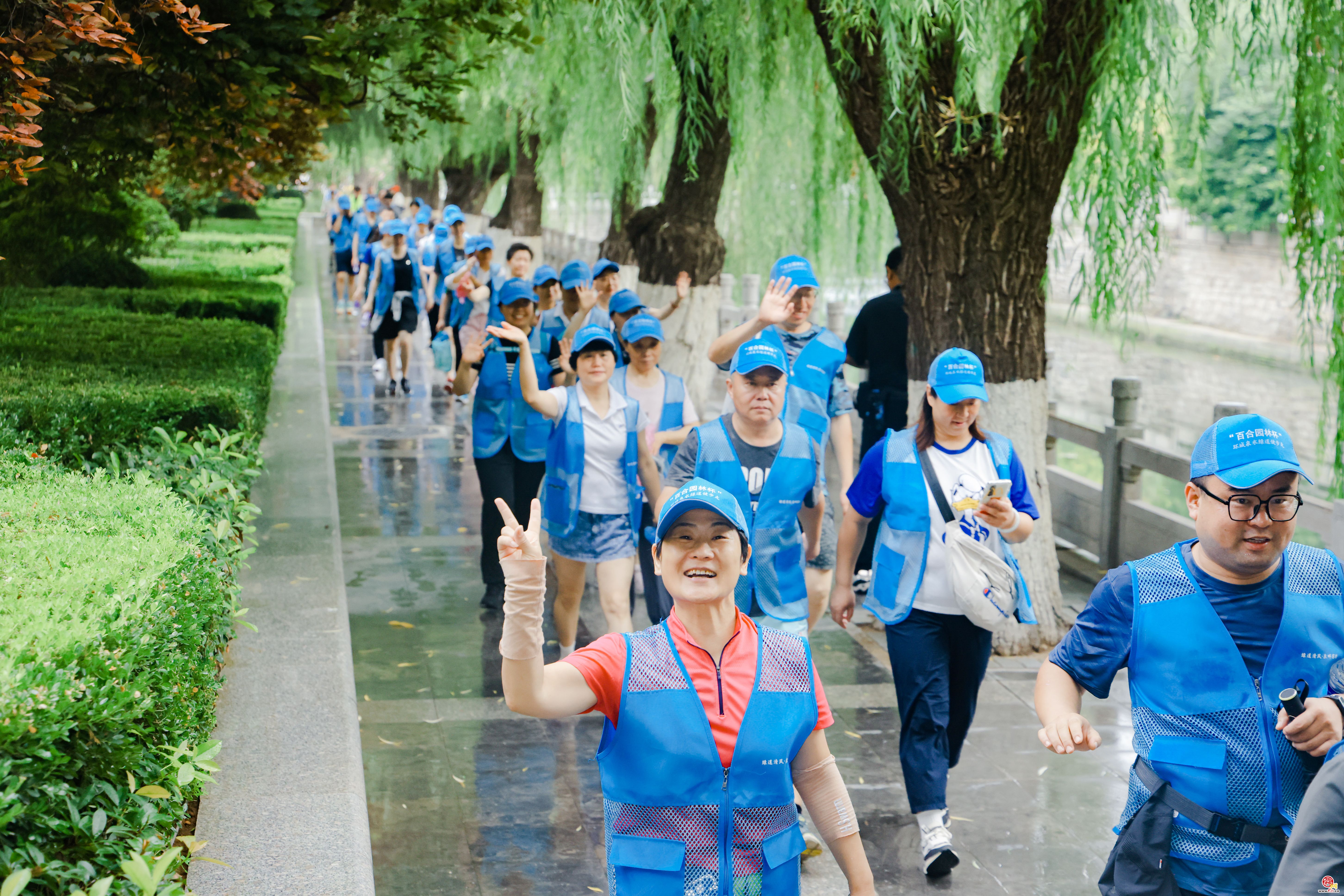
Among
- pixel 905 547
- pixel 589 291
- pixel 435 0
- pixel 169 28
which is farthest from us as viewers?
pixel 589 291

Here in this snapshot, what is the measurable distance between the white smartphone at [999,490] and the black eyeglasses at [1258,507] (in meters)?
1.51

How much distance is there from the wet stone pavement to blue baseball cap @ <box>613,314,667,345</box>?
5.87ft

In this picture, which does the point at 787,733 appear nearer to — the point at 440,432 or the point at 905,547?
the point at 905,547

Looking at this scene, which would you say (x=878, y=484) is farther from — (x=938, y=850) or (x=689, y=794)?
(x=689, y=794)

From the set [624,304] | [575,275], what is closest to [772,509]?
[624,304]

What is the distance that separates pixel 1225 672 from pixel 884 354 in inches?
219

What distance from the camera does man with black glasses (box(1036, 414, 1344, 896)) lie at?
3.23 metres

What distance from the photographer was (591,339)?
660cm

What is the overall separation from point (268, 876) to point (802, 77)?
7.81 m

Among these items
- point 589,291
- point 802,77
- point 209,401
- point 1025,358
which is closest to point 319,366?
point 589,291

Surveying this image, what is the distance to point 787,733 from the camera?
3062 mm

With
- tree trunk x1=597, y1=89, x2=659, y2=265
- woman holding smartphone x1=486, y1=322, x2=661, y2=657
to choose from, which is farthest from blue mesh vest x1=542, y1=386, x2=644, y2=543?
tree trunk x1=597, y1=89, x2=659, y2=265

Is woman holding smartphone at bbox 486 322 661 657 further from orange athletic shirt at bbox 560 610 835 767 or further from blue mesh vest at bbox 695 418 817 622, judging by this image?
orange athletic shirt at bbox 560 610 835 767

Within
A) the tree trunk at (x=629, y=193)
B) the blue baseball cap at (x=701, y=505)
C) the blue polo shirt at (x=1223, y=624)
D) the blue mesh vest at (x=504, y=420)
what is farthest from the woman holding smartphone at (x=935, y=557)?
the tree trunk at (x=629, y=193)
